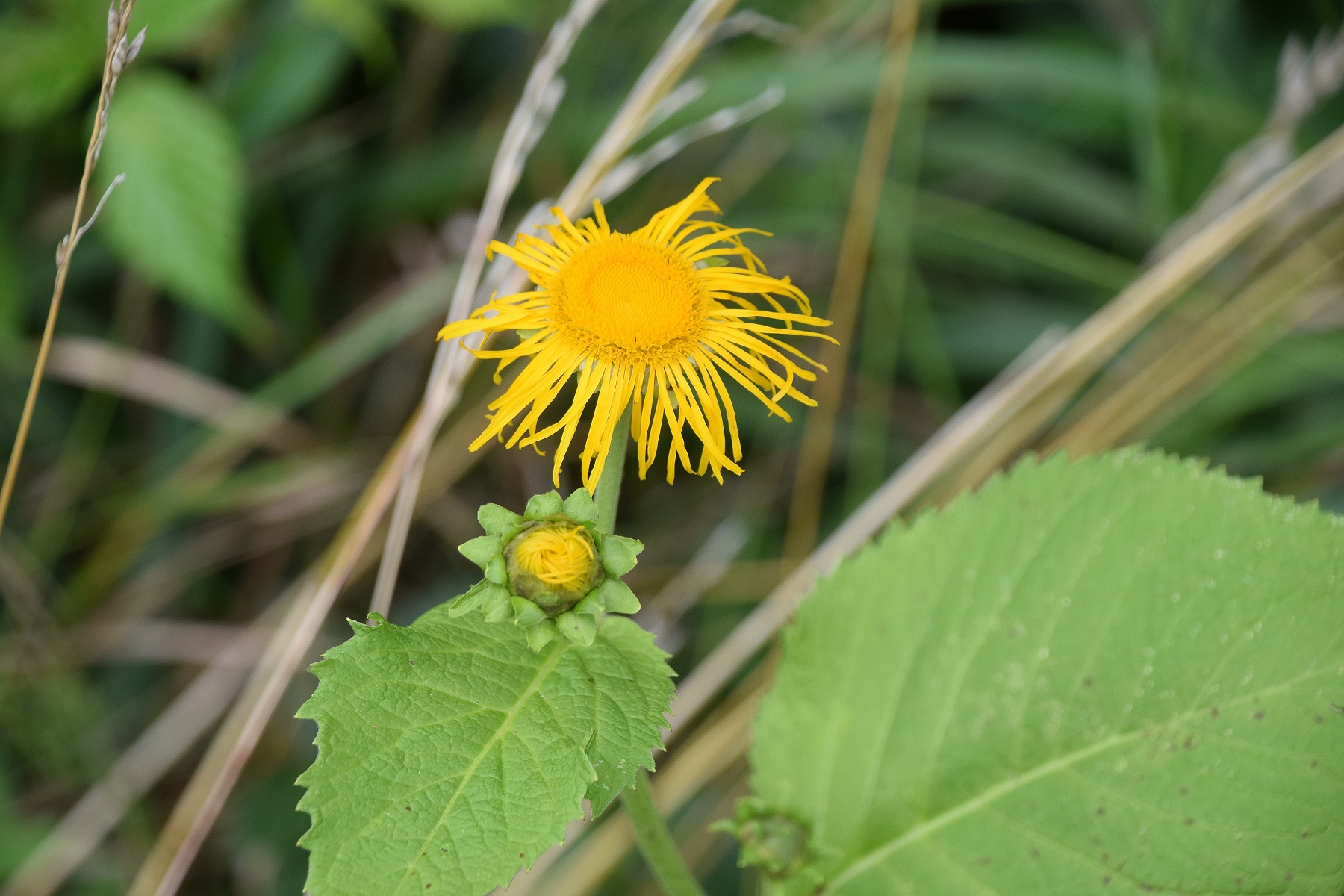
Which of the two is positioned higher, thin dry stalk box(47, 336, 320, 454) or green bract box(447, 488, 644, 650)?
thin dry stalk box(47, 336, 320, 454)

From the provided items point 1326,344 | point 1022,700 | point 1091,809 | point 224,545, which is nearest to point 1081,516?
point 1022,700

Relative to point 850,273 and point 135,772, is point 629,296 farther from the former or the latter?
point 135,772

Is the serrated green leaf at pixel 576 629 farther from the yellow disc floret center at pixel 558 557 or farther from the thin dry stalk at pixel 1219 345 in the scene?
the thin dry stalk at pixel 1219 345

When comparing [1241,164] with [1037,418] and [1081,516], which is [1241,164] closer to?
[1037,418]

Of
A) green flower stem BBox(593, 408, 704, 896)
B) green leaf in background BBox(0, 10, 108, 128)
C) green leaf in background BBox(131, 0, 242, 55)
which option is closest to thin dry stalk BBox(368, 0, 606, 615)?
green flower stem BBox(593, 408, 704, 896)

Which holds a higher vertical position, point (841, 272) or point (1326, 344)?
point (841, 272)

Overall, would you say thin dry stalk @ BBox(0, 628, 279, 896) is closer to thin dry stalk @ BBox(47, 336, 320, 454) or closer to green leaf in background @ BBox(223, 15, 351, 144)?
thin dry stalk @ BBox(47, 336, 320, 454)

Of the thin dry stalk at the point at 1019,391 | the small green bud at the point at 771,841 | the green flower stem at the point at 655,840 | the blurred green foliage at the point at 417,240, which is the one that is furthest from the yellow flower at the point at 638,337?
the blurred green foliage at the point at 417,240
